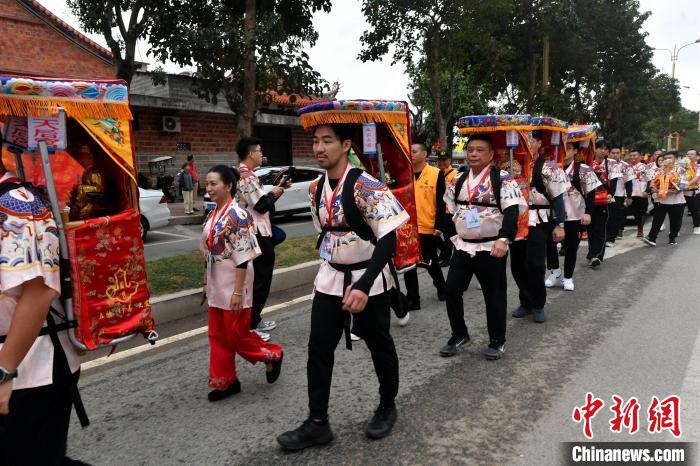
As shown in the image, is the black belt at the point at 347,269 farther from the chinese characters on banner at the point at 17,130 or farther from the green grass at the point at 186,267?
the green grass at the point at 186,267

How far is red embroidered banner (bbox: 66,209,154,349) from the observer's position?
2.12 m

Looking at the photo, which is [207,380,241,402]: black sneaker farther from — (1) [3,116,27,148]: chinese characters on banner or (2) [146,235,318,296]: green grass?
(2) [146,235,318,296]: green grass

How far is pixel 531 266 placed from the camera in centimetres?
512

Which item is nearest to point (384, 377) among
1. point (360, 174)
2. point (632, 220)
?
point (360, 174)

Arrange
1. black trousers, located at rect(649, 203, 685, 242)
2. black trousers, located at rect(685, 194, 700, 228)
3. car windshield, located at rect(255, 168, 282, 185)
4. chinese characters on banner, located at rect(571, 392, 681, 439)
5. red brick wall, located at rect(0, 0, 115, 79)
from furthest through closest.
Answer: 1. red brick wall, located at rect(0, 0, 115, 79)
2. car windshield, located at rect(255, 168, 282, 185)
3. black trousers, located at rect(685, 194, 700, 228)
4. black trousers, located at rect(649, 203, 685, 242)
5. chinese characters on banner, located at rect(571, 392, 681, 439)

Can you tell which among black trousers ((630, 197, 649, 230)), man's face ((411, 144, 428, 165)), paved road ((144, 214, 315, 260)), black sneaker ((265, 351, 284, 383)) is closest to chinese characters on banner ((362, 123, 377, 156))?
black sneaker ((265, 351, 284, 383))

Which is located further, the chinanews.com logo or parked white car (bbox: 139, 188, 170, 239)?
parked white car (bbox: 139, 188, 170, 239)

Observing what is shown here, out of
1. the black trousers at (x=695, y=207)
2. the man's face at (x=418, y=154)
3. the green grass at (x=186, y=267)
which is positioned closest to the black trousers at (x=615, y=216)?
the black trousers at (x=695, y=207)

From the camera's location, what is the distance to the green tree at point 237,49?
6.95 m

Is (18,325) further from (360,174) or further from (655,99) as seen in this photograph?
(655,99)

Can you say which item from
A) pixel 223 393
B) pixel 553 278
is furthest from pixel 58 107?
pixel 553 278

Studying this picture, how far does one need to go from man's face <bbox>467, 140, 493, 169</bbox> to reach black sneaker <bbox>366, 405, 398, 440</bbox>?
79.5 inches

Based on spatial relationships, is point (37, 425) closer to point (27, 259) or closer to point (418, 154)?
point (27, 259)

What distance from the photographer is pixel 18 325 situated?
1.65 metres
